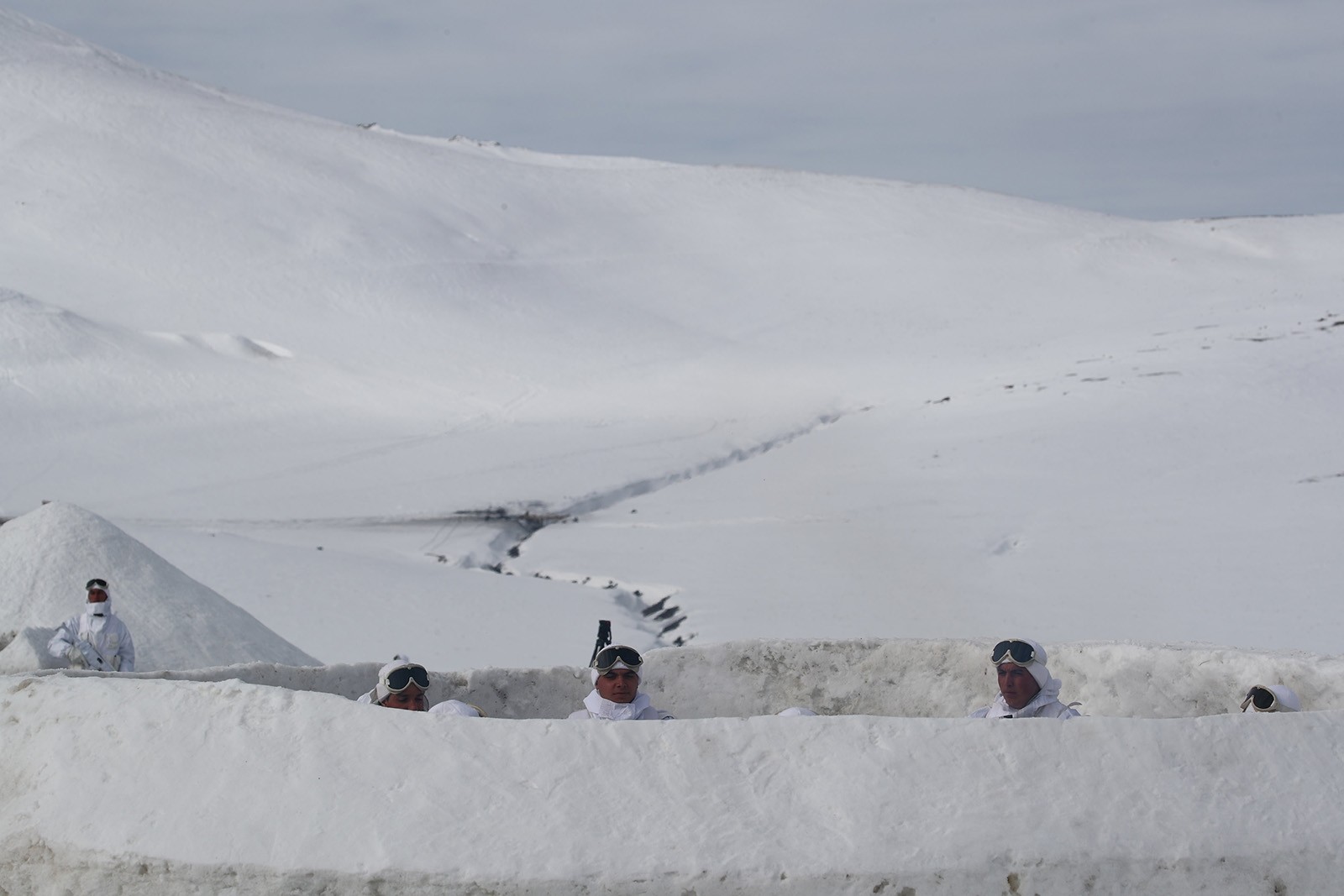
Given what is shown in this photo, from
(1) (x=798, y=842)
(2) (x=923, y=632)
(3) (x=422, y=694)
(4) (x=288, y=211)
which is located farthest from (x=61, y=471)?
(1) (x=798, y=842)

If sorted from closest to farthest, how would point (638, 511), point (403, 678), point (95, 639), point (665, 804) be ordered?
point (665, 804)
point (403, 678)
point (95, 639)
point (638, 511)

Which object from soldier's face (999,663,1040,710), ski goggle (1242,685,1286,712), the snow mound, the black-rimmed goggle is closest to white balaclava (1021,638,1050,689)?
soldier's face (999,663,1040,710)

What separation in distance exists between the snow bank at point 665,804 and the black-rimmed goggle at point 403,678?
0.56m

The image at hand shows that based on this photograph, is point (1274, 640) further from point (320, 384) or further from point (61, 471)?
point (320, 384)

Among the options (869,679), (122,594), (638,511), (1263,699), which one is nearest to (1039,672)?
(1263,699)

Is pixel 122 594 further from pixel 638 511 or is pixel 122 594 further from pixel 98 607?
pixel 638 511

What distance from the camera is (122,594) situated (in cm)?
823

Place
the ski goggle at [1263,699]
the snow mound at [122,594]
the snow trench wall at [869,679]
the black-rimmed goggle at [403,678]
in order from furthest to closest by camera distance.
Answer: the snow mound at [122,594], the snow trench wall at [869,679], the ski goggle at [1263,699], the black-rimmed goggle at [403,678]

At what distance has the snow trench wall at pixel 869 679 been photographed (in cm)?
443

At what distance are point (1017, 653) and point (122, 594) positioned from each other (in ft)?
19.2

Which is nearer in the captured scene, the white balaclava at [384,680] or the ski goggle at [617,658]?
the white balaclava at [384,680]

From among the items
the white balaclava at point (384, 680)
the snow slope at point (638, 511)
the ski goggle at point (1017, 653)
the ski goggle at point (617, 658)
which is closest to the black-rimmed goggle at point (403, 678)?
the white balaclava at point (384, 680)

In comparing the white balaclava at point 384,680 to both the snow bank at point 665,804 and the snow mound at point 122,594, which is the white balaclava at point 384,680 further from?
the snow mound at point 122,594

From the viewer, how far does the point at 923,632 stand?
1198cm
